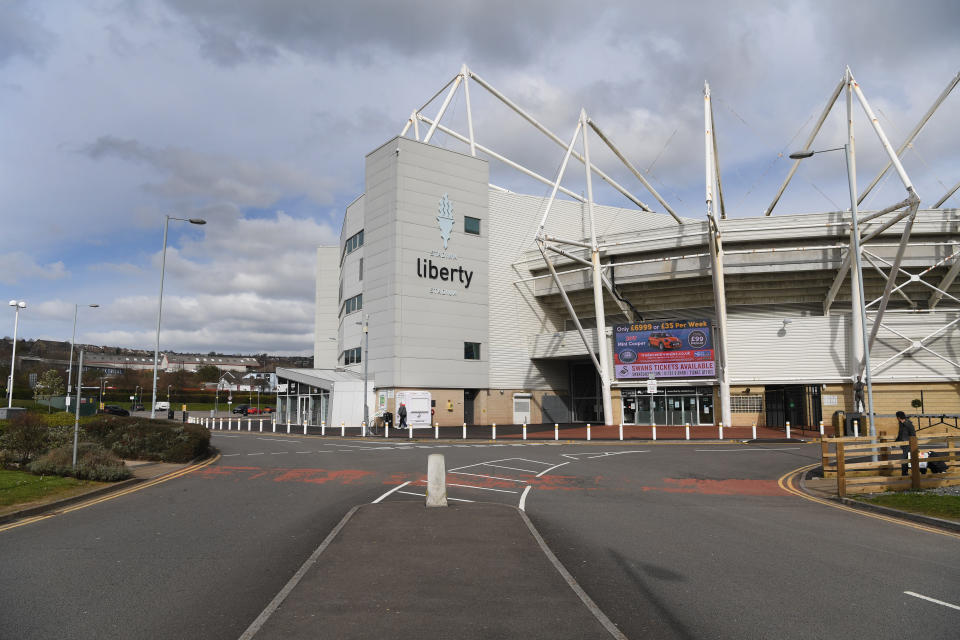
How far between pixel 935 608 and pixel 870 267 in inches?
1642

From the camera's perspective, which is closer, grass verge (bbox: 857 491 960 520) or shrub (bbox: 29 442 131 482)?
grass verge (bbox: 857 491 960 520)

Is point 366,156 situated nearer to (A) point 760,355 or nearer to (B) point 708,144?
(B) point 708,144

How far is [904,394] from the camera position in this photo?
131 ft

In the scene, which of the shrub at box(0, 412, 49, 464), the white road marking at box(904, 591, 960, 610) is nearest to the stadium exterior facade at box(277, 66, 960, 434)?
the shrub at box(0, 412, 49, 464)

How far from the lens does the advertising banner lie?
42.5 meters

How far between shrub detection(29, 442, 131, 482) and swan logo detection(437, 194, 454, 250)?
3223 centimetres

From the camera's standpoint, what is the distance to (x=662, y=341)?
4344 cm

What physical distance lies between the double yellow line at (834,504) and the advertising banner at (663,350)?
22971 millimetres

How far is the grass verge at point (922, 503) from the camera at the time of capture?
11.1m

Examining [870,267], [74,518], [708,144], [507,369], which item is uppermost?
[708,144]

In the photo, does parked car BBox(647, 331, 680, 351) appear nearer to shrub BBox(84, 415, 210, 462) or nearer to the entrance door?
the entrance door

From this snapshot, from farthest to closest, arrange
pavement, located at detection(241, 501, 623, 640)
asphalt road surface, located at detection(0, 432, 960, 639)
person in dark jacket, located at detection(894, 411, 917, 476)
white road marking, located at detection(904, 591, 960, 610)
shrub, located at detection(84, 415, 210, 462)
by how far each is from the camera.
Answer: shrub, located at detection(84, 415, 210, 462) < person in dark jacket, located at detection(894, 411, 917, 476) < white road marking, located at detection(904, 591, 960, 610) < asphalt road surface, located at detection(0, 432, 960, 639) < pavement, located at detection(241, 501, 623, 640)

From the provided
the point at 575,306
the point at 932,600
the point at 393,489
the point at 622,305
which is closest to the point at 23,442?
the point at 393,489

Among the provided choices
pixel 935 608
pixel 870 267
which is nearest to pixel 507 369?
pixel 870 267
